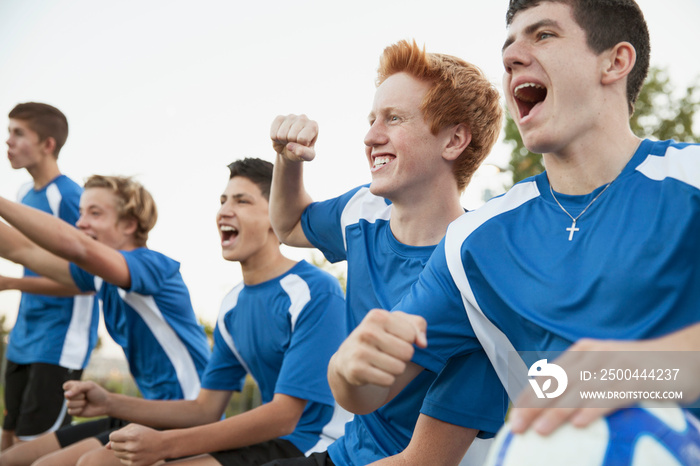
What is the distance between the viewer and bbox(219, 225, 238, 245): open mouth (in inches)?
165

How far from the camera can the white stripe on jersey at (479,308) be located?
1.96 metres

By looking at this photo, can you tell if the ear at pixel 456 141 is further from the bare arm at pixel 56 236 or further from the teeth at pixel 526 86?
the bare arm at pixel 56 236

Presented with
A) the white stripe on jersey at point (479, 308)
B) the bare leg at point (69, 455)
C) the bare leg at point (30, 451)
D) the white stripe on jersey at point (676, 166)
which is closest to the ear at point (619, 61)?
the white stripe on jersey at point (676, 166)

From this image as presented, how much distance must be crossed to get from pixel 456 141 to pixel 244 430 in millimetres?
1754

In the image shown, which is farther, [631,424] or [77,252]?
[77,252]

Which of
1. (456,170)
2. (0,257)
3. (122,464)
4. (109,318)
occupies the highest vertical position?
(456,170)

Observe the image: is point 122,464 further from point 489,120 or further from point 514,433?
point 514,433

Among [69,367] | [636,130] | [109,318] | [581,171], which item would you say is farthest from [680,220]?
[636,130]

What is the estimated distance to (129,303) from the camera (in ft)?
14.7

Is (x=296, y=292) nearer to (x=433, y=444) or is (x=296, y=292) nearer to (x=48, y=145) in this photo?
(x=433, y=444)

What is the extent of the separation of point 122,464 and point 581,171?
2.86 meters

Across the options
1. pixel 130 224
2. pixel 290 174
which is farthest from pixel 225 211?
pixel 290 174

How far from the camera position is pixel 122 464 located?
354 cm

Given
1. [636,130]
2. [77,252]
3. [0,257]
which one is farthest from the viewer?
[636,130]
